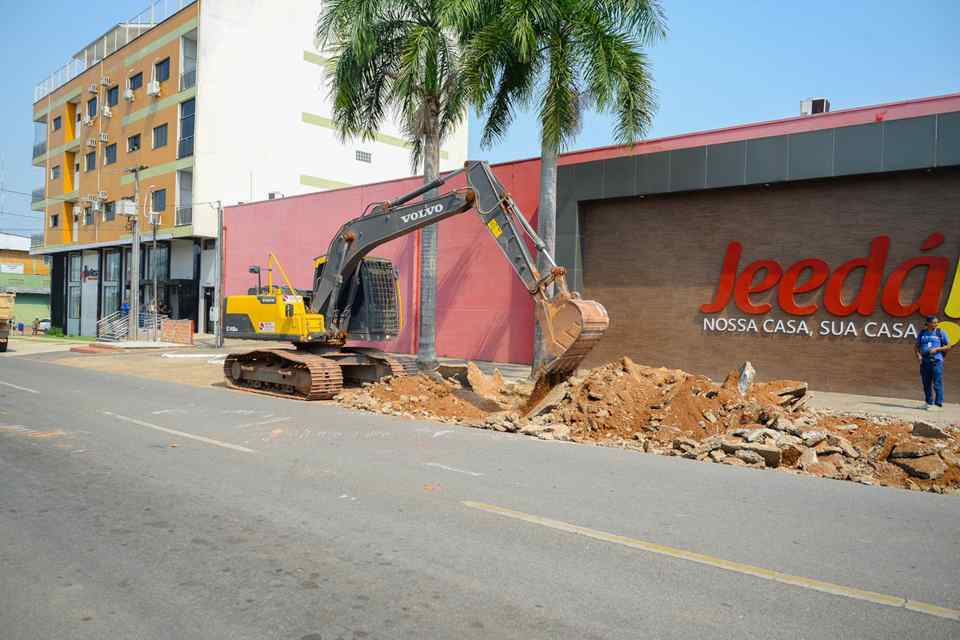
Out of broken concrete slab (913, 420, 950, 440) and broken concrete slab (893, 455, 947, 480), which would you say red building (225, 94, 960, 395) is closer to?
broken concrete slab (913, 420, 950, 440)

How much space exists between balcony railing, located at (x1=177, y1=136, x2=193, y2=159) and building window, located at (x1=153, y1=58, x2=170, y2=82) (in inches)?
171

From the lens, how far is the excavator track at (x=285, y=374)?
47.5ft

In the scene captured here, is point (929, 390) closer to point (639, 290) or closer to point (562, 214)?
point (639, 290)

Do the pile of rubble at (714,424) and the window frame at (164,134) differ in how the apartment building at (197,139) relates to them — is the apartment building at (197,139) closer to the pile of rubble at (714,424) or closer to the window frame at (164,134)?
the window frame at (164,134)

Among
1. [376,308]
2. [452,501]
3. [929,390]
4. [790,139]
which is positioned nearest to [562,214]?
[790,139]

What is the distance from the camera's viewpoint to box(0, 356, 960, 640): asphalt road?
4.17 meters

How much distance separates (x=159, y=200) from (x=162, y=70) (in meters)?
7.61

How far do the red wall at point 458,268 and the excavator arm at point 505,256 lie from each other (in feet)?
26.0

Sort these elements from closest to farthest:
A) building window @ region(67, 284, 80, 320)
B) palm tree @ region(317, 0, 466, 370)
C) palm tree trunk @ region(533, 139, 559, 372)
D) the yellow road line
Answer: the yellow road line < palm tree @ region(317, 0, 466, 370) < palm tree trunk @ region(533, 139, 559, 372) < building window @ region(67, 284, 80, 320)

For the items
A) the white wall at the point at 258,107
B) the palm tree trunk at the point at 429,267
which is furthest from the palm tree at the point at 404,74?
the white wall at the point at 258,107

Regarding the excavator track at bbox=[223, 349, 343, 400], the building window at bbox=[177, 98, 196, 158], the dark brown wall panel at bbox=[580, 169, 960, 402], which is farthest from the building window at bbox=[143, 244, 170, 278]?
the dark brown wall panel at bbox=[580, 169, 960, 402]

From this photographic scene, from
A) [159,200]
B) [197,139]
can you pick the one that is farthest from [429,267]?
[159,200]

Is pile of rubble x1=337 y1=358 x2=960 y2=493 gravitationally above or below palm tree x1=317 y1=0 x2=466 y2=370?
below

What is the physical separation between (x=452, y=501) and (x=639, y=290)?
14.4 m
